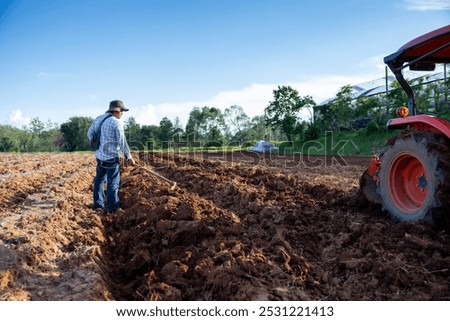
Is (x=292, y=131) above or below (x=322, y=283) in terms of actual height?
above

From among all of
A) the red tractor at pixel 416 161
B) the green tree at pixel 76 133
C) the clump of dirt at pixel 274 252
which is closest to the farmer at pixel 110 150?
the clump of dirt at pixel 274 252

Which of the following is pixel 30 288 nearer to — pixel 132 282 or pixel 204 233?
pixel 132 282

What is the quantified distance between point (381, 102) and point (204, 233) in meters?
19.7

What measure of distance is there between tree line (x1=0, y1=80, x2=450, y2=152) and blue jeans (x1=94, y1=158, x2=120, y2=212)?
18.3 ft

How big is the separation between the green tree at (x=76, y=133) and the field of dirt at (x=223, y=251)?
117 ft

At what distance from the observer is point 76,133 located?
4306 centimetres

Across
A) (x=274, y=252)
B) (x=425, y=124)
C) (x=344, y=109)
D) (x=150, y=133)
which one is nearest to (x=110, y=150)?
(x=274, y=252)

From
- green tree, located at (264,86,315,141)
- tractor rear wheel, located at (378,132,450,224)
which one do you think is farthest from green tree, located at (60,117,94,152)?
tractor rear wheel, located at (378,132,450,224)

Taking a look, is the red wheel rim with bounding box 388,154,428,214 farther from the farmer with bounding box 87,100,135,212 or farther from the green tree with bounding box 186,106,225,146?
the green tree with bounding box 186,106,225,146

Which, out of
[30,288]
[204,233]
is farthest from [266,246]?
[30,288]

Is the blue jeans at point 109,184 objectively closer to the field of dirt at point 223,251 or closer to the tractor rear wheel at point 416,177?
the field of dirt at point 223,251
